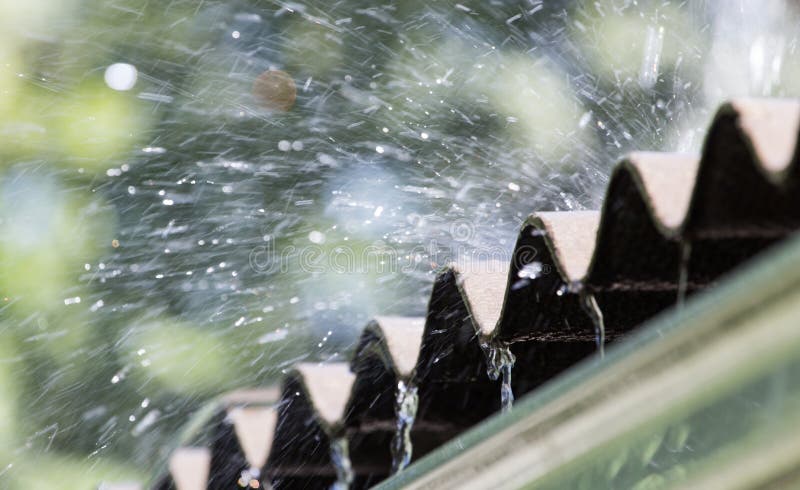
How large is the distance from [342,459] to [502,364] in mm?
402

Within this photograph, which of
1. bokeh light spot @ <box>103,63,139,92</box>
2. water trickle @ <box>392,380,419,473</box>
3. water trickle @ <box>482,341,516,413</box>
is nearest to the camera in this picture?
water trickle @ <box>482,341,516,413</box>

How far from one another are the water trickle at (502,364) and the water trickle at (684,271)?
273 mm

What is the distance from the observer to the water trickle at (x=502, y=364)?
1.35m

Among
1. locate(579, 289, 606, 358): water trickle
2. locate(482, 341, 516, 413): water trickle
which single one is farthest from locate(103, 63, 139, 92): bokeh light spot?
locate(579, 289, 606, 358): water trickle

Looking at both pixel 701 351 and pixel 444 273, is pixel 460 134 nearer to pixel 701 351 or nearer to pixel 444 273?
pixel 444 273

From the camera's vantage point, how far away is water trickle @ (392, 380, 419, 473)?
4.95ft

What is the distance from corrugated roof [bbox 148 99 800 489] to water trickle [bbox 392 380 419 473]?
0.05ft

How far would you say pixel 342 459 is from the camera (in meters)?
1.67

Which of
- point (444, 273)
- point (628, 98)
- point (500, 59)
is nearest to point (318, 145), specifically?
point (500, 59)

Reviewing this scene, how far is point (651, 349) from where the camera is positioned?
759 mm

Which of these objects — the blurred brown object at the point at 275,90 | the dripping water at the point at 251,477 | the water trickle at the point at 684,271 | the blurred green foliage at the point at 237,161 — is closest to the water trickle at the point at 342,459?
the dripping water at the point at 251,477

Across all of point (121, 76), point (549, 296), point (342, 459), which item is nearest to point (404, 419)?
point (342, 459)

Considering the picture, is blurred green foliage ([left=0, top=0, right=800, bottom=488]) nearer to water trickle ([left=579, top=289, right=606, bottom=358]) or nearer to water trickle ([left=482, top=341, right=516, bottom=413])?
water trickle ([left=482, top=341, right=516, bottom=413])

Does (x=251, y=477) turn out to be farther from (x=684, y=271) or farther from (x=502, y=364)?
(x=684, y=271)
